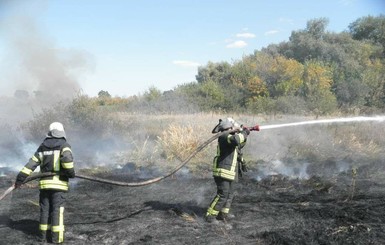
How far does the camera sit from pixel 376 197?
785cm

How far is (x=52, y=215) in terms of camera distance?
5.40 metres

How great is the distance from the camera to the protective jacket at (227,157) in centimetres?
626

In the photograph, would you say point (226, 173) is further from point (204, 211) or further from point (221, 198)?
point (204, 211)

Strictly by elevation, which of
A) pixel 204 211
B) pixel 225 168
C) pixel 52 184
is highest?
pixel 225 168

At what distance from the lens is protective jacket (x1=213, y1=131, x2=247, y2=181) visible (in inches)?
246

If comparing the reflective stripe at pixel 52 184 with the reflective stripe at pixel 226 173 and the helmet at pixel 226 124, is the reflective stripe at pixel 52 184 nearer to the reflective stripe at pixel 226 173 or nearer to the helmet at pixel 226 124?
the reflective stripe at pixel 226 173

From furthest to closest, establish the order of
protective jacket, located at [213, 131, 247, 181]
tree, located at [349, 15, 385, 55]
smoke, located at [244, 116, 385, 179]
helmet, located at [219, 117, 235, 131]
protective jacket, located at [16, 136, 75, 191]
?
tree, located at [349, 15, 385, 55], smoke, located at [244, 116, 385, 179], helmet, located at [219, 117, 235, 131], protective jacket, located at [213, 131, 247, 181], protective jacket, located at [16, 136, 75, 191]

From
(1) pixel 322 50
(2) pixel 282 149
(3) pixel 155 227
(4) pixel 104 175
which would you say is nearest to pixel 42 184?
(3) pixel 155 227

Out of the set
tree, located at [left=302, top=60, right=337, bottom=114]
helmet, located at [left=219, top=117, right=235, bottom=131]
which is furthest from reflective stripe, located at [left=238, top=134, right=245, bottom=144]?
tree, located at [left=302, top=60, right=337, bottom=114]

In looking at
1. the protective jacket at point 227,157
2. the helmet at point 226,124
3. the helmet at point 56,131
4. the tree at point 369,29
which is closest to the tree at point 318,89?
the helmet at point 226,124

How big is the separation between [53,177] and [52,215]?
55 centimetres

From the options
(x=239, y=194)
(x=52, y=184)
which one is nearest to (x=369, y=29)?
(x=239, y=194)

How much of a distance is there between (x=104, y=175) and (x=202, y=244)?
5924 millimetres

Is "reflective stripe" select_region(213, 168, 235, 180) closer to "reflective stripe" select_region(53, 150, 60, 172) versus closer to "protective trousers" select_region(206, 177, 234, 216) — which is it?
"protective trousers" select_region(206, 177, 234, 216)
